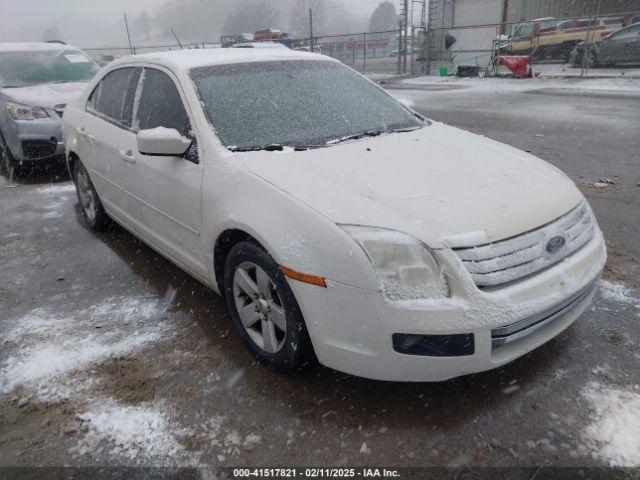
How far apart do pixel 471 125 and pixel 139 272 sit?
7169mm

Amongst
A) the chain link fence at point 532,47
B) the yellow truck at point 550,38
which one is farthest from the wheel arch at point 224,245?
the yellow truck at point 550,38

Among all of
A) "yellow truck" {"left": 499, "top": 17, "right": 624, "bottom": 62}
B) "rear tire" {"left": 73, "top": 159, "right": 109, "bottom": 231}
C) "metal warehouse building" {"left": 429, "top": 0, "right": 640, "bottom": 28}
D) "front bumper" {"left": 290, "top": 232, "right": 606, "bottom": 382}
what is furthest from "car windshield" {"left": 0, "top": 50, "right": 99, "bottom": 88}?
"metal warehouse building" {"left": 429, "top": 0, "right": 640, "bottom": 28}

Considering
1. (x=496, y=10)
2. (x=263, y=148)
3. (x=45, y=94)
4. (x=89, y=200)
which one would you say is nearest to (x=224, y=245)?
(x=263, y=148)

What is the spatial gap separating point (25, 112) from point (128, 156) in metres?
4.01

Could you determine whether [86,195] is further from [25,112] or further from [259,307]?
[259,307]

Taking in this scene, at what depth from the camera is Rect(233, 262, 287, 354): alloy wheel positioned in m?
2.49

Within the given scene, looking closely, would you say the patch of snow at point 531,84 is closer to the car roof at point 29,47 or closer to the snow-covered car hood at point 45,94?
the car roof at point 29,47

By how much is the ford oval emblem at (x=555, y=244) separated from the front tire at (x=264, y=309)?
1.15 metres

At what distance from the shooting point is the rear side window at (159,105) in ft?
10.2

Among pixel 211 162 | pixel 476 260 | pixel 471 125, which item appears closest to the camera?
pixel 476 260

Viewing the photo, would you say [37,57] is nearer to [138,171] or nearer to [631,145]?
Result: [138,171]

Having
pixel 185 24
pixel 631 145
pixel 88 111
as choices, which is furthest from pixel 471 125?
pixel 185 24

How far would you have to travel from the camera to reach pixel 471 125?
9.30 meters

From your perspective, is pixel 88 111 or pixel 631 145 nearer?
pixel 88 111
